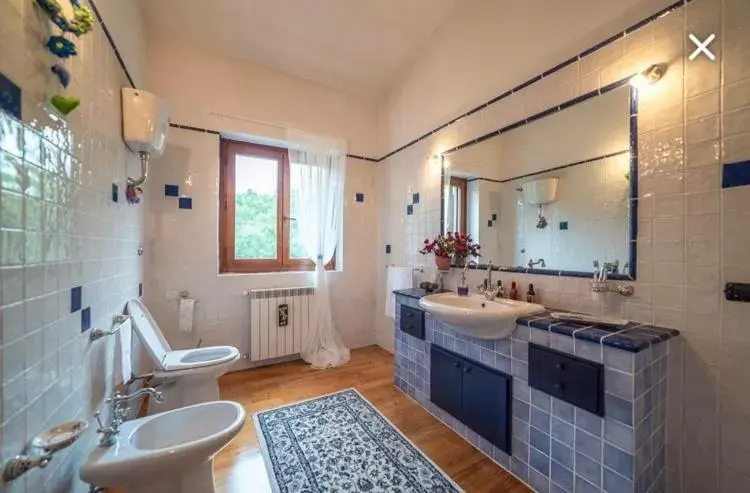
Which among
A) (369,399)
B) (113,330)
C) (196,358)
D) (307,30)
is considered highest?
(307,30)

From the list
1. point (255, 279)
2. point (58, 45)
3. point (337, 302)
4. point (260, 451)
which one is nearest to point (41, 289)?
point (58, 45)

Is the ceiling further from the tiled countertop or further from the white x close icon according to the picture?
the tiled countertop

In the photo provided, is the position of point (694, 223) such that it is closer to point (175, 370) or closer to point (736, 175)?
point (736, 175)

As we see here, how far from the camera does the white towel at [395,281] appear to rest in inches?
105

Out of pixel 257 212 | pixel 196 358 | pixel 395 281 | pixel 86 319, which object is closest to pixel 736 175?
pixel 395 281

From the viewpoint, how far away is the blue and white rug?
1.42 meters

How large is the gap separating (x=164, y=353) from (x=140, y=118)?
134 centimetres

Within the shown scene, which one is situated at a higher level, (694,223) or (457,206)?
(457,206)

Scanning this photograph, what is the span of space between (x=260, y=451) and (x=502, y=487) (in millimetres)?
1256

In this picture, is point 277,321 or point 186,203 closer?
point 186,203

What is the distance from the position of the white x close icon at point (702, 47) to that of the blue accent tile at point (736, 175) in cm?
43

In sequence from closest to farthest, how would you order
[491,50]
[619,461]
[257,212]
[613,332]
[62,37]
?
1. [62,37]
2. [619,461]
3. [613,332]
4. [491,50]
5. [257,212]

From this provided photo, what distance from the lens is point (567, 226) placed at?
Answer: 1.63 metres

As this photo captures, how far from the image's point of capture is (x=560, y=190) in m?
1.69
